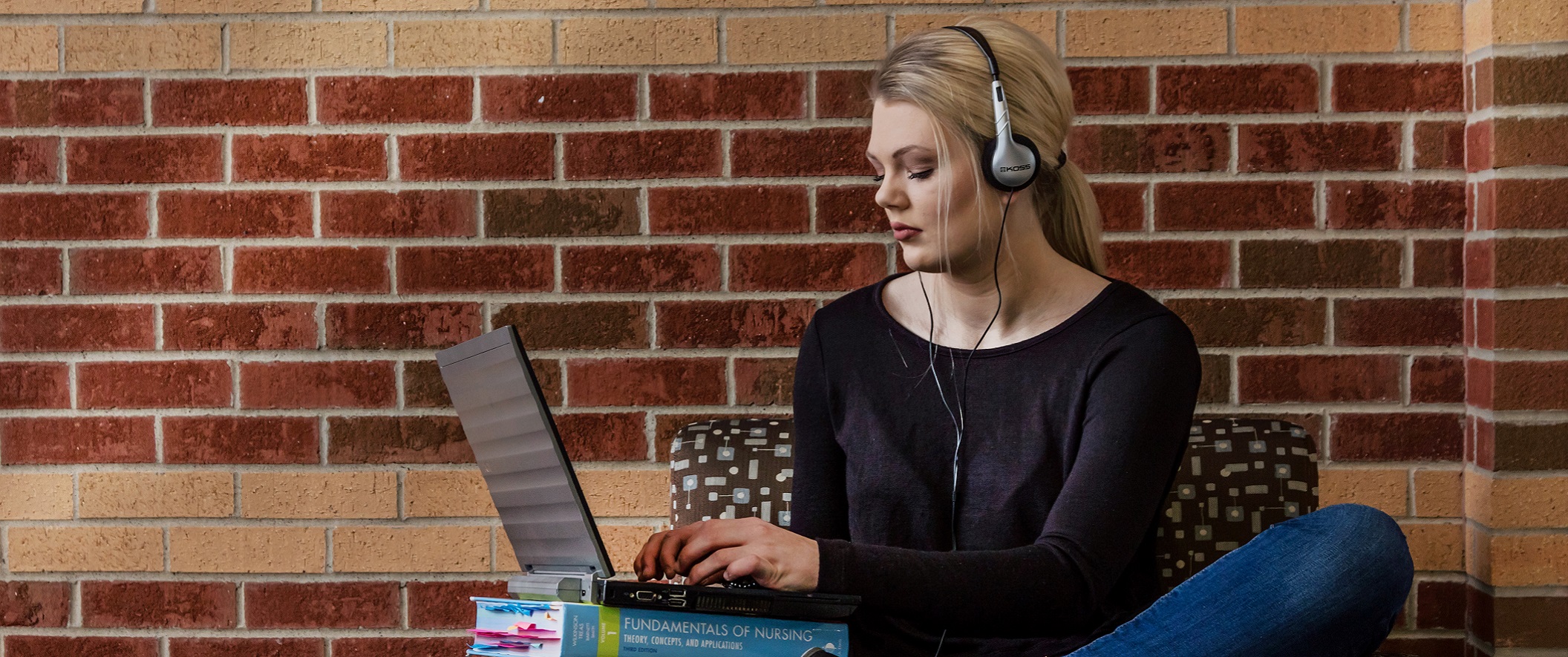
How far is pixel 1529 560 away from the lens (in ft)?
5.43

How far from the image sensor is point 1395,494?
173cm

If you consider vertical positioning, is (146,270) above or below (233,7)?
below

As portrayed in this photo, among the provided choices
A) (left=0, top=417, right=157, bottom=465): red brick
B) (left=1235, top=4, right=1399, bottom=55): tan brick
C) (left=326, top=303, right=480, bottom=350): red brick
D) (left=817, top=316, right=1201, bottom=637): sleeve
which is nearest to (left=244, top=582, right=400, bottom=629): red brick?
(left=0, top=417, right=157, bottom=465): red brick

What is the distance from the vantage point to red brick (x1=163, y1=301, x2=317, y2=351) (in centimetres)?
178

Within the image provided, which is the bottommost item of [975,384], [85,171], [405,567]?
[405,567]

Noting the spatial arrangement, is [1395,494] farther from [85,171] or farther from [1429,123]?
[85,171]

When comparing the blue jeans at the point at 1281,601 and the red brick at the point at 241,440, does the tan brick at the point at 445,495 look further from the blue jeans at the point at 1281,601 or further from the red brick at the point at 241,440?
the blue jeans at the point at 1281,601

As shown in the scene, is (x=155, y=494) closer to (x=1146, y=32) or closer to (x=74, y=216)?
(x=74, y=216)

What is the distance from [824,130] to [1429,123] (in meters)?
0.89

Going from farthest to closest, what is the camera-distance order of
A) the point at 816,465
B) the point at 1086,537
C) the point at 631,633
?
the point at 816,465, the point at 1086,537, the point at 631,633

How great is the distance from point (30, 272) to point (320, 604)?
26.8 inches

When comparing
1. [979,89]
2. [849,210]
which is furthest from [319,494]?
[979,89]

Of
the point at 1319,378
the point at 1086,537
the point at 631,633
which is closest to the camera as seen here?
the point at 631,633

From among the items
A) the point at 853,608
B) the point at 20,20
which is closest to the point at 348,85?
the point at 20,20
